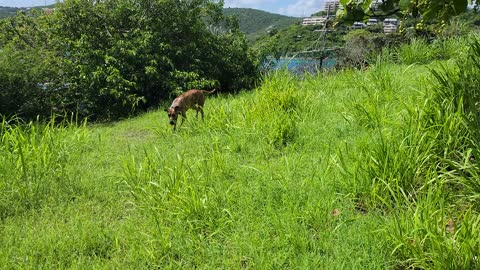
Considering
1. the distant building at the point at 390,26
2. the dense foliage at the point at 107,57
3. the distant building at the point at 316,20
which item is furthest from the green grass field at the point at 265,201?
the distant building at the point at 390,26

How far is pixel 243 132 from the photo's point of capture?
438 cm

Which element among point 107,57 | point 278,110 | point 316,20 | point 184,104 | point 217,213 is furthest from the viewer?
point 316,20

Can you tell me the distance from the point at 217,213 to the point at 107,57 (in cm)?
659

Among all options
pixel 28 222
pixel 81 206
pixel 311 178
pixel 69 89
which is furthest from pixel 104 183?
pixel 69 89

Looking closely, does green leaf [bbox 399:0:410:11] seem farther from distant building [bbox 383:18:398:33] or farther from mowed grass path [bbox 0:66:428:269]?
distant building [bbox 383:18:398:33]

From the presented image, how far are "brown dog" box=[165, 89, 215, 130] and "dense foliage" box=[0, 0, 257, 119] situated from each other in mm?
2909

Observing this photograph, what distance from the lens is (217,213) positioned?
2.67 m

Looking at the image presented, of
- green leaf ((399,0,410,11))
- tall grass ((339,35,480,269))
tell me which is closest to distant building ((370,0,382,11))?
green leaf ((399,0,410,11))

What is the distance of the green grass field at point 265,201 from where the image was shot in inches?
83.7

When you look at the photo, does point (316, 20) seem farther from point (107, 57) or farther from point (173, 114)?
point (173, 114)

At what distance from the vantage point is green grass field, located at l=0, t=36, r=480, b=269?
6.98 feet

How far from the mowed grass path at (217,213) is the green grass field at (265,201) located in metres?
0.01

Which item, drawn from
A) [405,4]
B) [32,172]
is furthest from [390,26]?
[405,4]

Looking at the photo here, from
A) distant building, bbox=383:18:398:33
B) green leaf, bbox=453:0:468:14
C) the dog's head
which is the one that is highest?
green leaf, bbox=453:0:468:14
